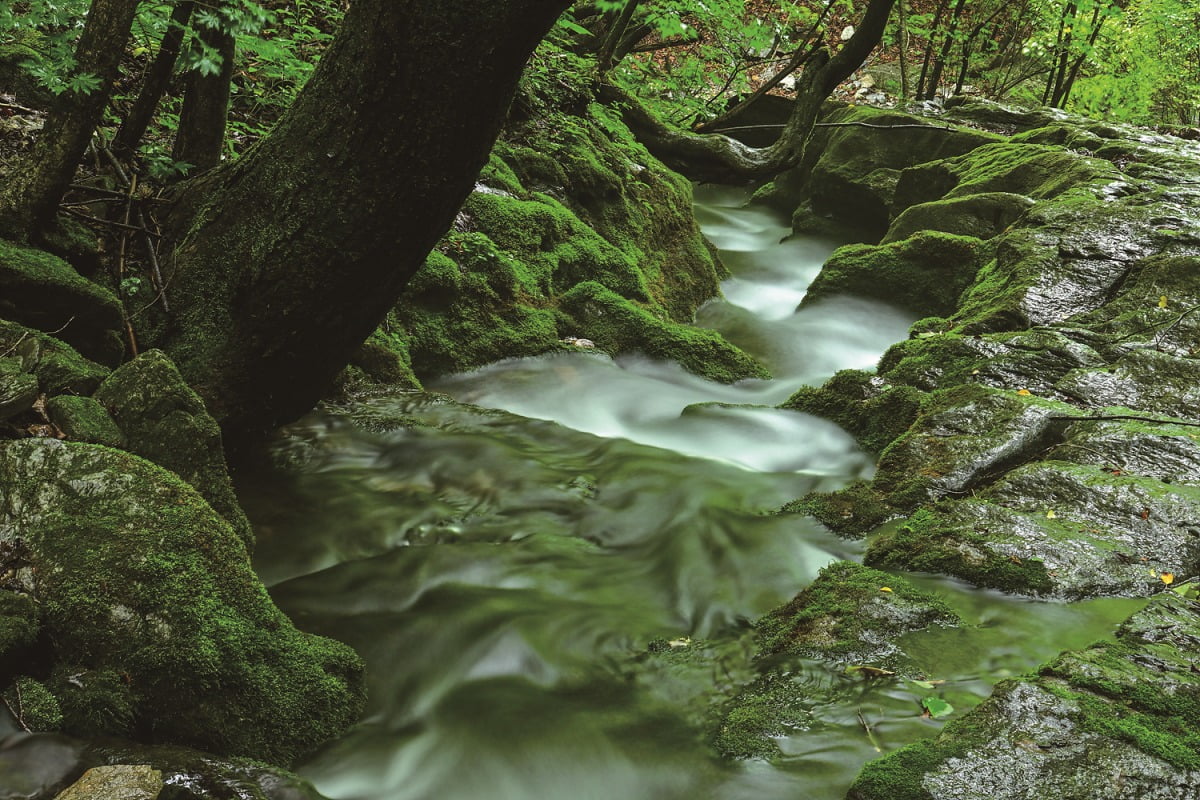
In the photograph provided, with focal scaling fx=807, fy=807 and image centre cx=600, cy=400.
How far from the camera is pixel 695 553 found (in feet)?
13.5

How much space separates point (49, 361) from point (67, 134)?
39.4 inches

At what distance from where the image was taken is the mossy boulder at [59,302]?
3318 mm

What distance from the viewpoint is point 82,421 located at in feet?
9.76

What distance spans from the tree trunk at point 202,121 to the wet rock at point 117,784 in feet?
10.8

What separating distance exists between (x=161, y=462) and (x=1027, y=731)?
122 inches

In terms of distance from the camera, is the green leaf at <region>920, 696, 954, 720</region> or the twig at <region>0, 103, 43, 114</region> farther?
the twig at <region>0, 103, 43, 114</region>

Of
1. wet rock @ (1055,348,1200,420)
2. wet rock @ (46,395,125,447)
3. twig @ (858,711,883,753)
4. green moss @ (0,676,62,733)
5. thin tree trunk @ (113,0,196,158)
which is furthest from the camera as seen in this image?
wet rock @ (1055,348,1200,420)

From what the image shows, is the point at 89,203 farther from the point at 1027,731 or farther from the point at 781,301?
the point at 781,301

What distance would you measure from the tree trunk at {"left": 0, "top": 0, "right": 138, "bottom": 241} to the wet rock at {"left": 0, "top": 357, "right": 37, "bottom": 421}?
3.04 feet

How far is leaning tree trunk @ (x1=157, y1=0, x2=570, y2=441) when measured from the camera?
9.43 feet

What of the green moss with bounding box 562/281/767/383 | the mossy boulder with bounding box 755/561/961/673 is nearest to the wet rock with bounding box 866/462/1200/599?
the mossy boulder with bounding box 755/561/961/673

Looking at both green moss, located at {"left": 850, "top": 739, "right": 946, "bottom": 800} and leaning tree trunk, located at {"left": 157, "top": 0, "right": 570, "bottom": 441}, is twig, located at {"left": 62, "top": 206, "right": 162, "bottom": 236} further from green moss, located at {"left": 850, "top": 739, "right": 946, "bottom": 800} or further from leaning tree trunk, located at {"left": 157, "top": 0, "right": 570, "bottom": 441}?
green moss, located at {"left": 850, "top": 739, "right": 946, "bottom": 800}

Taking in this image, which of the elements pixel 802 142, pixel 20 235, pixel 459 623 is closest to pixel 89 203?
pixel 20 235

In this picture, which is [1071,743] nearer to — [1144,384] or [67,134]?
[1144,384]
